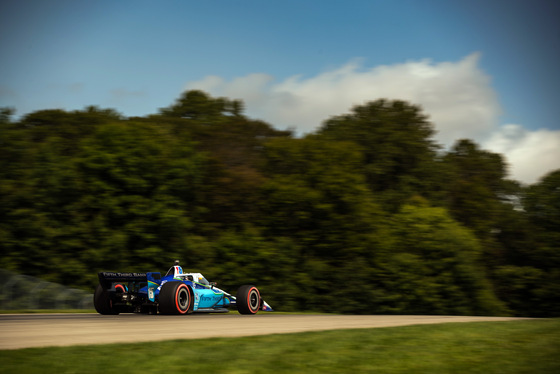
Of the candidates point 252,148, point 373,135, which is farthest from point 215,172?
point 373,135

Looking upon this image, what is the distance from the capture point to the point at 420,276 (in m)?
48.2

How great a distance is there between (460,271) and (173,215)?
23.1 meters

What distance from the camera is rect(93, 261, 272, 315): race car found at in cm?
1891

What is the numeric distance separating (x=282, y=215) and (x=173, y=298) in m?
30.7

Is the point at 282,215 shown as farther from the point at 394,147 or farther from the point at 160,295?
the point at 160,295

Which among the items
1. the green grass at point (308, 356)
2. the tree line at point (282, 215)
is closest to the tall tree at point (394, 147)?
the tree line at point (282, 215)

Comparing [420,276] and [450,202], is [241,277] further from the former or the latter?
[450,202]

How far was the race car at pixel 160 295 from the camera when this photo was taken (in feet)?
62.0

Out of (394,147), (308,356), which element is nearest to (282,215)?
(394,147)

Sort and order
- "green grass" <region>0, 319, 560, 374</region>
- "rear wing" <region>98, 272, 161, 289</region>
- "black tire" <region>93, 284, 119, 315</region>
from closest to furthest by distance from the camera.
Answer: "green grass" <region>0, 319, 560, 374</region>, "rear wing" <region>98, 272, 161, 289</region>, "black tire" <region>93, 284, 119, 315</region>

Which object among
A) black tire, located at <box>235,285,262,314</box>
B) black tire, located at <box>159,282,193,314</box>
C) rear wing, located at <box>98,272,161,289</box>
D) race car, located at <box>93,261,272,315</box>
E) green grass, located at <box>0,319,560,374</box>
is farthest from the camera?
black tire, located at <box>235,285,262,314</box>

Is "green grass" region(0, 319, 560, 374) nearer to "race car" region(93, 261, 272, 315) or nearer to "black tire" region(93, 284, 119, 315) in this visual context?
"race car" region(93, 261, 272, 315)

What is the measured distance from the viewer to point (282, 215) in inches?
1938

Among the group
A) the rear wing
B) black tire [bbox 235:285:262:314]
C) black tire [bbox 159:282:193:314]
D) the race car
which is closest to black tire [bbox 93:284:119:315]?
the race car
